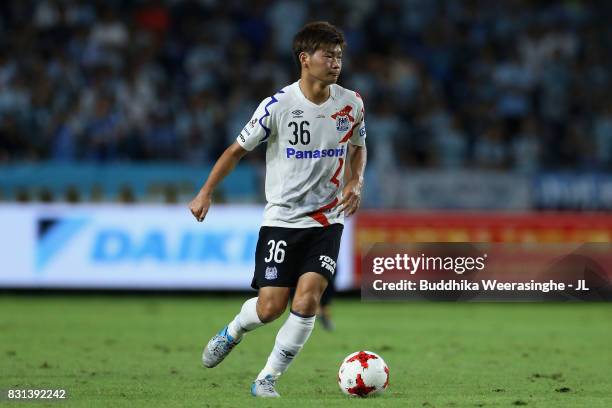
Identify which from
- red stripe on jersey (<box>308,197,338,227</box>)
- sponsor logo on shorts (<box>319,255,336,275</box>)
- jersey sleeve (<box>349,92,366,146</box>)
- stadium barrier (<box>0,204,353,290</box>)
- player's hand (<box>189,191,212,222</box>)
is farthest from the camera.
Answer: stadium barrier (<box>0,204,353,290</box>)

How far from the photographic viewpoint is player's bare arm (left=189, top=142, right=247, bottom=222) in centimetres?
701

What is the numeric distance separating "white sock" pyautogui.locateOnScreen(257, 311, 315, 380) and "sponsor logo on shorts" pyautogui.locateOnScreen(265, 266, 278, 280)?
255 mm

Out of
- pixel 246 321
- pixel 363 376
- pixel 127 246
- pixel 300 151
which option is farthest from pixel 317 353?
pixel 127 246

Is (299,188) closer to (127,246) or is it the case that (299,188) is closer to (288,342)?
(288,342)

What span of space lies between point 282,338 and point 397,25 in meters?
14.0

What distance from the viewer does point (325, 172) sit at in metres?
7.22

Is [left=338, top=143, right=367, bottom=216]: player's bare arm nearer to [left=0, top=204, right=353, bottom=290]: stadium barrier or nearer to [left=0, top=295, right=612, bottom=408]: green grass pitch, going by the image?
[left=0, top=295, right=612, bottom=408]: green grass pitch

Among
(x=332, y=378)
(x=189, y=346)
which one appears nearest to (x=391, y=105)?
(x=189, y=346)

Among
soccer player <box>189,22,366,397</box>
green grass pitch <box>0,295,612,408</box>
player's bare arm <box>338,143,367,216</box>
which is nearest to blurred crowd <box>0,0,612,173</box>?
green grass pitch <box>0,295,612,408</box>

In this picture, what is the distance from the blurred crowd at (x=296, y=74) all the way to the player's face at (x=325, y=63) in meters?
9.42

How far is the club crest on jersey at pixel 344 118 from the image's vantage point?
23.8ft

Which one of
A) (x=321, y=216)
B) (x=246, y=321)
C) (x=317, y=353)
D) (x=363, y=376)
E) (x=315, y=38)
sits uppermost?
(x=315, y=38)

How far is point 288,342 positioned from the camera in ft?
23.1

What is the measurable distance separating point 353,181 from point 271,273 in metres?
0.80
